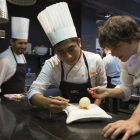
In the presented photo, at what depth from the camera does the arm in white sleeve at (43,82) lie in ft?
4.52

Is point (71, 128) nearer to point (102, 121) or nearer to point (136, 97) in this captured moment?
point (102, 121)

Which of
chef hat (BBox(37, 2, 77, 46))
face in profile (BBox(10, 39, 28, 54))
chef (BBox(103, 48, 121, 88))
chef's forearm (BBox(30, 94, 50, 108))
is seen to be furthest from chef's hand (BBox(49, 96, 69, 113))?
chef (BBox(103, 48, 121, 88))

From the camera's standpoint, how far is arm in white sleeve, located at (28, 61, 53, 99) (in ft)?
4.52

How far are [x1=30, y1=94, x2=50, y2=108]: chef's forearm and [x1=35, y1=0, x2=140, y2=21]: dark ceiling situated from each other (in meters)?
2.57

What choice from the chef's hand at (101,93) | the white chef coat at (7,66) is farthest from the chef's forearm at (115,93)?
the white chef coat at (7,66)

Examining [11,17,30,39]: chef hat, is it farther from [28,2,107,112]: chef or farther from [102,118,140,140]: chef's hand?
[102,118,140,140]: chef's hand

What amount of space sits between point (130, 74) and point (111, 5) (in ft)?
9.99

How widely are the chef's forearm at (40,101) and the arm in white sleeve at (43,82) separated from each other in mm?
50

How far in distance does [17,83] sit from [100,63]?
4.46 feet

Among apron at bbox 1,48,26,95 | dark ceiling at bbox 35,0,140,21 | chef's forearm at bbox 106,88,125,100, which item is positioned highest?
dark ceiling at bbox 35,0,140,21

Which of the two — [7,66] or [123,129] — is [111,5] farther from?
[123,129]

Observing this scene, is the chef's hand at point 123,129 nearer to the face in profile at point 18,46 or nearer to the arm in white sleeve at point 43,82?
the arm in white sleeve at point 43,82

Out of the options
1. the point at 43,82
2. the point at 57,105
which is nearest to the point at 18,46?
the point at 43,82

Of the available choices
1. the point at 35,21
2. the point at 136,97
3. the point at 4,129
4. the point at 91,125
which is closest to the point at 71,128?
the point at 91,125
